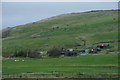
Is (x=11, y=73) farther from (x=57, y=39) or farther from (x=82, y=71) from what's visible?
(x=57, y=39)

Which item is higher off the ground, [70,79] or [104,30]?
[104,30]

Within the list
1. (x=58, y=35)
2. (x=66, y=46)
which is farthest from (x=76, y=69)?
(x=58, y=35)

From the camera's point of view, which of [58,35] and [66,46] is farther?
[58,35]

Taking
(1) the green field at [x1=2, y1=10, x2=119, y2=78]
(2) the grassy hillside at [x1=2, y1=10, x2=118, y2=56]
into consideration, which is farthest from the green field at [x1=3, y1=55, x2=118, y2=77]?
(2) the grassy hillside at [x1=2, y1=10, x2=118, y2=56]

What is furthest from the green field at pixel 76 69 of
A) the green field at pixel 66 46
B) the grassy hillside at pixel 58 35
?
the grassy hillside at pixel 58 35

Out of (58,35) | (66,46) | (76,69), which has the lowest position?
(76,69)

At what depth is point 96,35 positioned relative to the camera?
7431 cm

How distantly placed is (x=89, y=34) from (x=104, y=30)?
6.70 m

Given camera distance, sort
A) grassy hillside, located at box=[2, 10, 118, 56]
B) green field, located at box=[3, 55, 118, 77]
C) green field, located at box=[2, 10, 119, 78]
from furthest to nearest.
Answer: grassy hillside, located at box=[2, 10, 118, 56] < green field, located at box=[2, 10, 119, 78] < green field, located at box=[3, 55, 118, 77]

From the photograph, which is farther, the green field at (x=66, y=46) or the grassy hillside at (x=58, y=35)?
the grassy hillside at (x=58, y=35)

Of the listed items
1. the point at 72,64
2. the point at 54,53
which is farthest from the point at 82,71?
the point at 54,53

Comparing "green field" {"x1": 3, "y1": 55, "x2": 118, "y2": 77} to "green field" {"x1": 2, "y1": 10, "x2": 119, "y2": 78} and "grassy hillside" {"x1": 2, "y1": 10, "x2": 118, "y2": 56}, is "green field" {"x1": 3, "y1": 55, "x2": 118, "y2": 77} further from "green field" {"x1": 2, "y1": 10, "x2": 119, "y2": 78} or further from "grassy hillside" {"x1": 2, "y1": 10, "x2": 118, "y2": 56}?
"grassy hillside" {"x1": 2, "y1": 10, "x2": 118, "y2": 56}

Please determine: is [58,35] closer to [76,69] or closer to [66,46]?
[66,46]

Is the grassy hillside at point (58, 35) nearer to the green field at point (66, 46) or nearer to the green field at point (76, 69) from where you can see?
the green field at point (66, 46)
